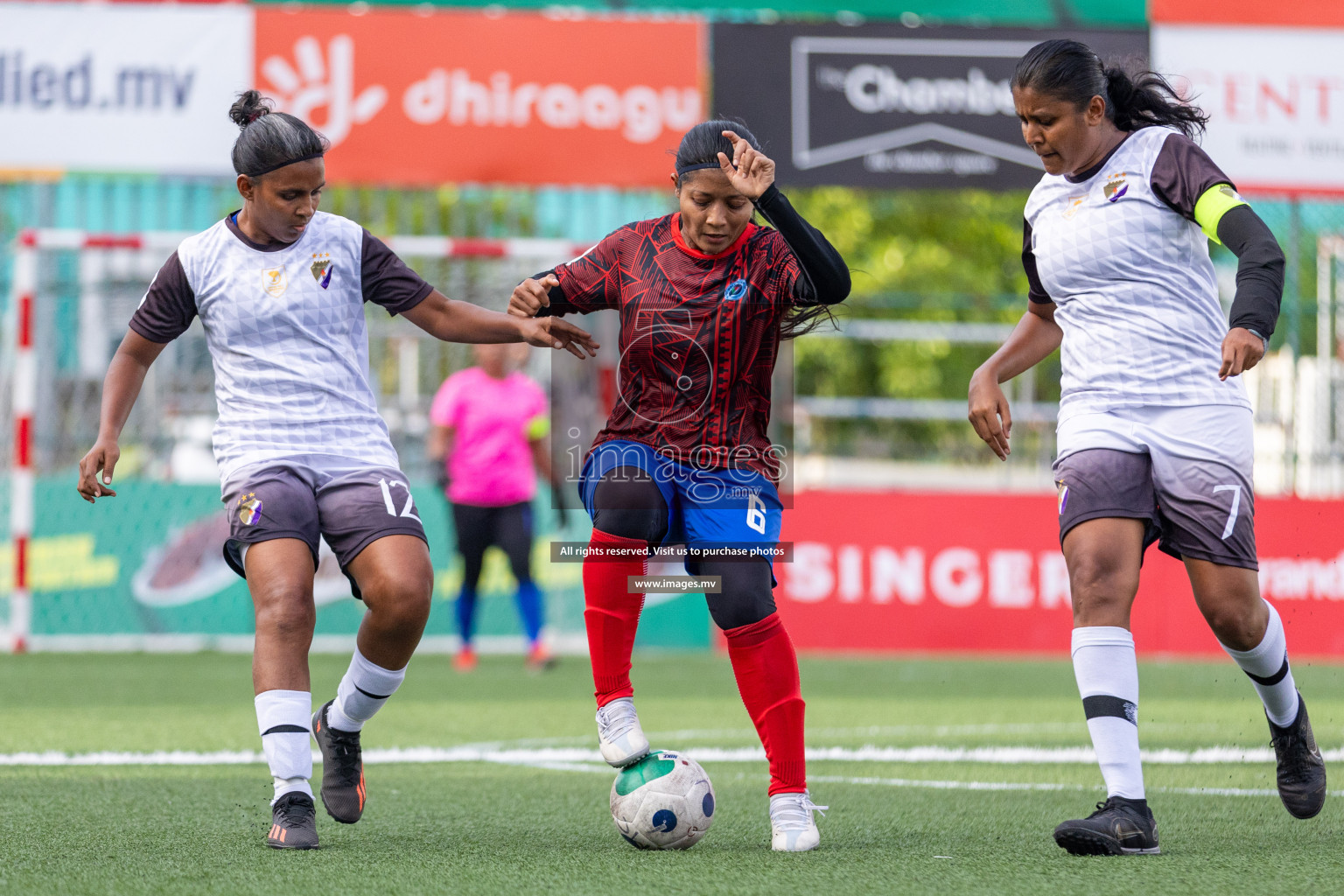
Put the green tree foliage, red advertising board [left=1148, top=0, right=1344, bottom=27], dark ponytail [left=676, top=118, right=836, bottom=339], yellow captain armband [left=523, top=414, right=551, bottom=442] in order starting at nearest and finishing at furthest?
1. dark ponytail [left=676, top=118, right=836, bottom=339]
2. yellow captain armband [left=523, top=414, right=551, bottom=442]
3. red advertising board [left=1148, top=0, right=1344, bottom=27]
4. the green tree foliage

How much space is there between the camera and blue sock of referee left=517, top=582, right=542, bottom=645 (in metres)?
10.4

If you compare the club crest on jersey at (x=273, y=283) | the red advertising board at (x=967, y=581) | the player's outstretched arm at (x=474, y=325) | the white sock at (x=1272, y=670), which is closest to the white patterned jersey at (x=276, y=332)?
the club crest on jersey at (x=273, y=283)

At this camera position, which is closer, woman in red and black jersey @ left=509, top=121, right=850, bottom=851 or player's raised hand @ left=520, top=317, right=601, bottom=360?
woman in red and black jersey @ left=509, top=121, right=850, bottom=851

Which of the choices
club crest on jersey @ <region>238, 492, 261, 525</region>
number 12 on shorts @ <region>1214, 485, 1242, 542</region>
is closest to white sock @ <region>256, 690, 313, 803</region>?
club crest on jersey @ <region>238, 492, 261, 525</region>

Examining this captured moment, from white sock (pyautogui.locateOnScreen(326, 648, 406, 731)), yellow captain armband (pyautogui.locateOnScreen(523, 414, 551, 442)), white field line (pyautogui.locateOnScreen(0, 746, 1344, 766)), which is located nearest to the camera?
white sock (pyautogui.locateOnScreen(326, 648, 406, 731))

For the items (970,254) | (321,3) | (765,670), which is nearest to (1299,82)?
(321,3)

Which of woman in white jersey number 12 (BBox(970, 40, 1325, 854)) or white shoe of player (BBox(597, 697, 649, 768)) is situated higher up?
woman in white jersey number 12 (BBox(970, 40, 1325, 854))

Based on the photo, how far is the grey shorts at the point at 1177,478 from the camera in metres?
4.27

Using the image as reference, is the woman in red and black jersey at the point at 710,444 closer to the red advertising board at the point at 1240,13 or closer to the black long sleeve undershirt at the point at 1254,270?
the black long sleeve undershirt at the point at 1254,270

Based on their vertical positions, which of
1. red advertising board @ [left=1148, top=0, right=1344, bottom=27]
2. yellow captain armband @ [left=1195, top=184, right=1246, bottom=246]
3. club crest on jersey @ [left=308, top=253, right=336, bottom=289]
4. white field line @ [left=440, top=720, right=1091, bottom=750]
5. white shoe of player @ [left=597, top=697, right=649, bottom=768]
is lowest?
white field line @ [left=440, top=720, right=1091, bottom=750]

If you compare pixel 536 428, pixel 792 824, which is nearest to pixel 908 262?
pixel 536 428

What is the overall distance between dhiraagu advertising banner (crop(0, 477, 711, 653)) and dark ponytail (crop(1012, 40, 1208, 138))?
23.8 ft

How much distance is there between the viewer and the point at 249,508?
4.39 metres

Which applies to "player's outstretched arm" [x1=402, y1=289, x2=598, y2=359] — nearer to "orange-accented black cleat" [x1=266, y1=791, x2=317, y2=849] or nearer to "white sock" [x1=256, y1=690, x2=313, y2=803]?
"white sock" [x1=256, y1=690, x2=313, y2=803]
